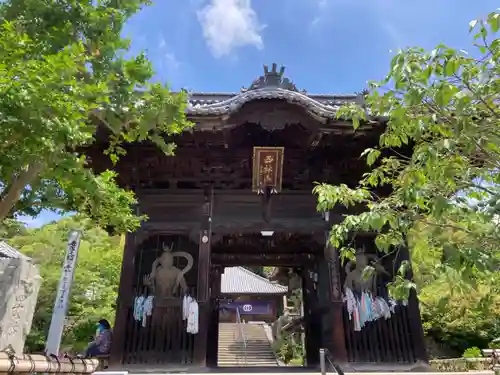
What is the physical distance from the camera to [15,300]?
414 centimetres

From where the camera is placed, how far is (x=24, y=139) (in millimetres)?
3139

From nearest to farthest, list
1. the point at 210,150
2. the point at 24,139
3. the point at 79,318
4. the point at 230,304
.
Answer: the point at 24,139 → the point at 210,150 → the point at 79,318 → the point at 230,304

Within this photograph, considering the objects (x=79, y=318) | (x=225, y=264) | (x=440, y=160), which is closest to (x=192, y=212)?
(x=225, y=264)

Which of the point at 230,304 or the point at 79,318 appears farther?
the point at 230,304

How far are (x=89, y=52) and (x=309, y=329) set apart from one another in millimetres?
9094

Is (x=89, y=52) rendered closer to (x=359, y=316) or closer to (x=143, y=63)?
→ (x=143, y=63)

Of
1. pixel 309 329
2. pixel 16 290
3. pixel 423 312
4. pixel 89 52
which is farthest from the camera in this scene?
pixel 423 312

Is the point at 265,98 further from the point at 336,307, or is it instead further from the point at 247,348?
the point at 247,348

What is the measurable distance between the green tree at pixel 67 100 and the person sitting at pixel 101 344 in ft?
12.0

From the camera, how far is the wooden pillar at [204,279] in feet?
23.0

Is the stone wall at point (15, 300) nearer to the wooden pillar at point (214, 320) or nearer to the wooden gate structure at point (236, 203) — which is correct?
the wooden gate structure at point (236, 203)

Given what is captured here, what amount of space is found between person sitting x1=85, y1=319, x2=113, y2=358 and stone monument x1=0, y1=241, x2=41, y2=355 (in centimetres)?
394

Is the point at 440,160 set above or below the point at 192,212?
below

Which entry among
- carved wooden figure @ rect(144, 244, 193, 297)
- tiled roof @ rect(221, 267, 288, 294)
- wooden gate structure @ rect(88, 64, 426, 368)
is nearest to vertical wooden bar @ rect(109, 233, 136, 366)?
wooden gate structure @ rect(88, 64, 426, 368)
